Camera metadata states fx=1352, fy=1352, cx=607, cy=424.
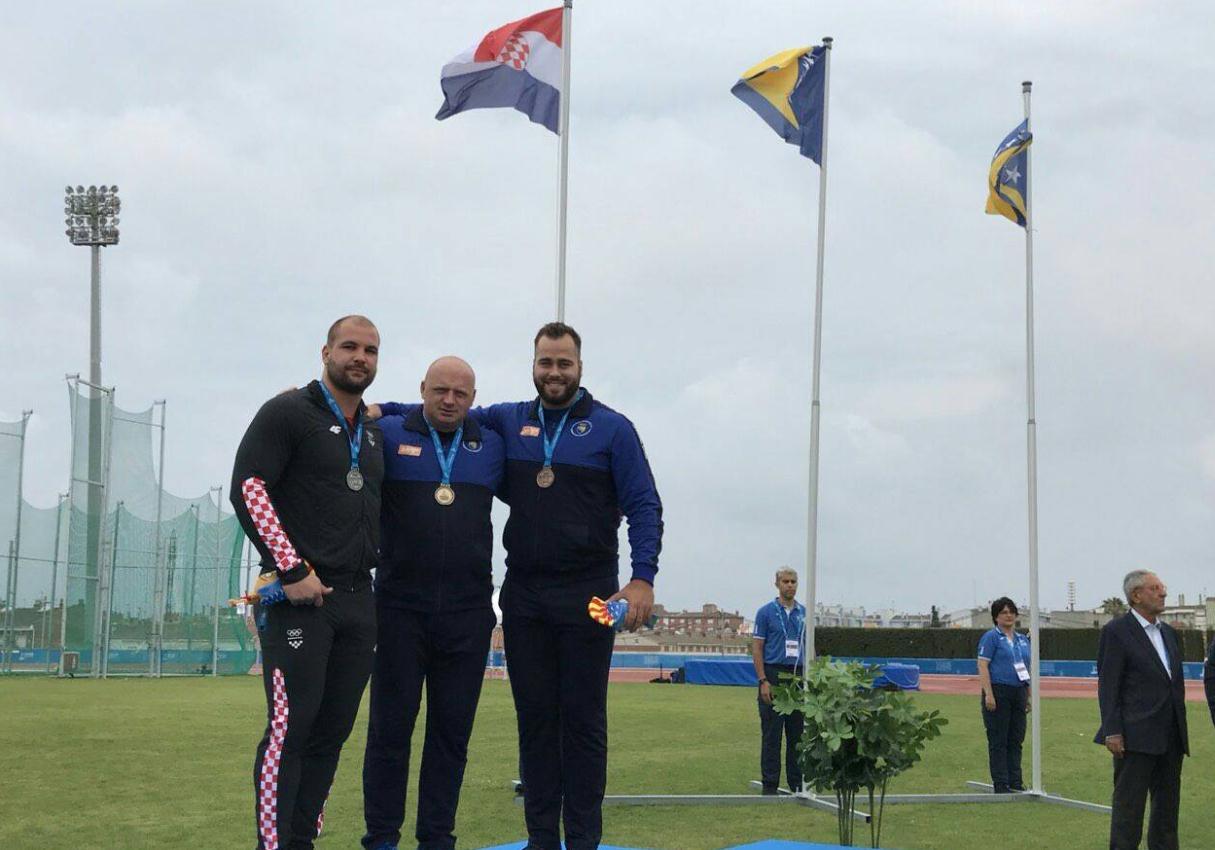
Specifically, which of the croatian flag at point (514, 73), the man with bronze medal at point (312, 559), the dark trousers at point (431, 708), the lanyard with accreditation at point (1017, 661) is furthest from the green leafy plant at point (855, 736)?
the croatian flag at point (514, 73)

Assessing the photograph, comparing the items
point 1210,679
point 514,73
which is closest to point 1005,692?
point 1210,679

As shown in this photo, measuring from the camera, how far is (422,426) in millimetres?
5223

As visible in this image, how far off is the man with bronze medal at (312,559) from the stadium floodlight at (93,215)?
39.7 meters

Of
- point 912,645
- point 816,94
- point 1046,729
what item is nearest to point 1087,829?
point 816,94

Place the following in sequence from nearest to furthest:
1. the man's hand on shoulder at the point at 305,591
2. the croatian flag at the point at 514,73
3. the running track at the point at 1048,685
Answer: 1. the man's hand on shoulder at the point at 305,591
2. the croatian flag at the point at 514,73
3. the running track at the point at 1048,685

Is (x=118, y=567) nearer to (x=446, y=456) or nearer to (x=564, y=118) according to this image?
(x=564, y=118)

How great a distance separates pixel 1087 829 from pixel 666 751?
6.03 metres

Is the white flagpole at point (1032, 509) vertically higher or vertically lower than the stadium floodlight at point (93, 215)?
lower

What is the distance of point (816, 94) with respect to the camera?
1081cm

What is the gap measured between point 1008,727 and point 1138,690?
4129 millimetres

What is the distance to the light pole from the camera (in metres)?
30.5

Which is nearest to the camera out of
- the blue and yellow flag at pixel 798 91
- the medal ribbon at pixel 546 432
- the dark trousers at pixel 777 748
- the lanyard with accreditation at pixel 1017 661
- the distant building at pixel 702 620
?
the medal ribbon at pixel 546 432

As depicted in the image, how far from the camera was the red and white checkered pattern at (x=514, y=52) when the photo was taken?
393 inches

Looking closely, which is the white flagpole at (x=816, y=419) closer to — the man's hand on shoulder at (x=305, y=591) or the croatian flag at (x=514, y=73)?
the croatian flag at (x=514, y=73)
